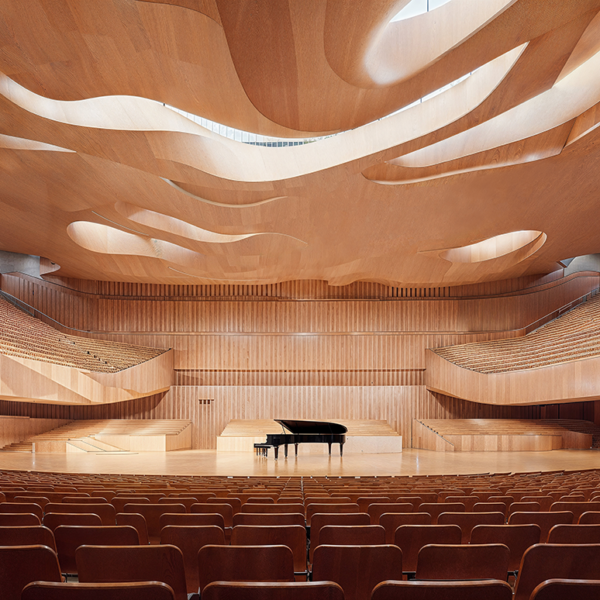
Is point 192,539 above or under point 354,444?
above

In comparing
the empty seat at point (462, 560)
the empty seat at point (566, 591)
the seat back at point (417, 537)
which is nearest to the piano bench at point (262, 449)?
the seat back at point (417, 537)

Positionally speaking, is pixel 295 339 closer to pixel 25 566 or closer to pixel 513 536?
pixel 513 536

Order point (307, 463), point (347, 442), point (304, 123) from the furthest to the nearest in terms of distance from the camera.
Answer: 1. point (347, 442)
2. point (307, 463)
3. point (304, 123)

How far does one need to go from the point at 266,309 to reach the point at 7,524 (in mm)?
17713

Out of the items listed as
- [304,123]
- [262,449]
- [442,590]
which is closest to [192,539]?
[442,590]

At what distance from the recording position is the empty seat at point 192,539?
2520 millimetres

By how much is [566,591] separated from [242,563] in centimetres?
117

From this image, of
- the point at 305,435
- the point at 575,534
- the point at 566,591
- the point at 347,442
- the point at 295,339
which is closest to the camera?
the point at 566,591

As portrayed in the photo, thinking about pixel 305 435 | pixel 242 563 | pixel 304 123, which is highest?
pixel 304 123

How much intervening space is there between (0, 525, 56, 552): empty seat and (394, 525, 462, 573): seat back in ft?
5.94

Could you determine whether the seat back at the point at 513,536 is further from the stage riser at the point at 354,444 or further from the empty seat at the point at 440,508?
the stage riser at the point at 354,444

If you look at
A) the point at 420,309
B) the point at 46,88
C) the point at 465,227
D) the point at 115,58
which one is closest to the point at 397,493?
the point at 115,58

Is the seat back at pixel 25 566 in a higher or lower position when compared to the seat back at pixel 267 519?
higher

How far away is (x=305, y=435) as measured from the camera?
499 inches
